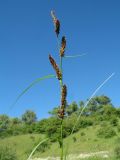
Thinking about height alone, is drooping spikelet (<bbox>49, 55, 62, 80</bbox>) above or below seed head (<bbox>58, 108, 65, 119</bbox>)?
A: above

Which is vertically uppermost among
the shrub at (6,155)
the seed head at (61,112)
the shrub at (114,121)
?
the shrub at (114,121)

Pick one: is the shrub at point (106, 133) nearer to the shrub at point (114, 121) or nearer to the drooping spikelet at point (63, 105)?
the shrub at point (114, 121)

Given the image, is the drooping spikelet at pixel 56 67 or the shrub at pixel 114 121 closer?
the drooping spikelet at pixel 56 67

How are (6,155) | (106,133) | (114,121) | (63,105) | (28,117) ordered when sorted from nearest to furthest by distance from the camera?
(63,105), (6,155), (106,133), (114,121), (28,117)

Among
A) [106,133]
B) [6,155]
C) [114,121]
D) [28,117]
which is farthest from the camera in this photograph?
[28,117]

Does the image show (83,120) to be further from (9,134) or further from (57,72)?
(57,72)

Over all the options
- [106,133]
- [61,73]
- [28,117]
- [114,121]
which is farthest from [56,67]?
[28,117]

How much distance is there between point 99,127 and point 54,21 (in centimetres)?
6292

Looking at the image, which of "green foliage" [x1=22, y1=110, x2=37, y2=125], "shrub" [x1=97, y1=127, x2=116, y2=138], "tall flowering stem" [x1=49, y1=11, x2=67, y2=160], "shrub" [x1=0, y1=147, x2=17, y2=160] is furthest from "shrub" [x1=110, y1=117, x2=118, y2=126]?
"tall flowering stem" [x1=49, y1=11, x2=67, y2=160]

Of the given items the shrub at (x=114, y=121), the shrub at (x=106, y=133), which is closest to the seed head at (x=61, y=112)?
the shrub at (x=106, y=133)

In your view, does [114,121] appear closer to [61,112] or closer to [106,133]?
[106,133]

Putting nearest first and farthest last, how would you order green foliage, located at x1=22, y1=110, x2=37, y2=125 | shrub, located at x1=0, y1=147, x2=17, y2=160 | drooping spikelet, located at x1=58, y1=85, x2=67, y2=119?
drooping spikelet, located at x1=58, y1=85, x2=67, y2=119
shrub, located at x1=0, y1=147, x2=17, y2=160
green foliage, located at x1=22, y1=110, x2=37, y2=125

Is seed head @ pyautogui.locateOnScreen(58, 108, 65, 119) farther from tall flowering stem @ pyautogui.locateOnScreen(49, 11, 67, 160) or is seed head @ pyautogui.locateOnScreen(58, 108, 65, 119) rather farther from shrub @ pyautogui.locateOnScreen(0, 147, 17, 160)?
shrub @ pyautogui.locateOnScreen(0, 147, 17, 160)

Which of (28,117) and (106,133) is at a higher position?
(28,117)
